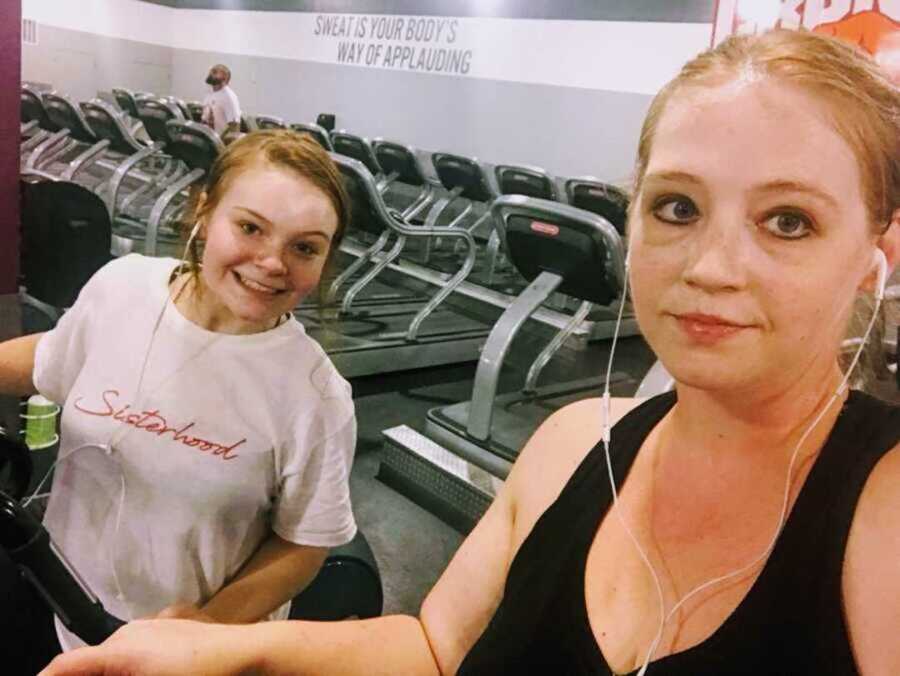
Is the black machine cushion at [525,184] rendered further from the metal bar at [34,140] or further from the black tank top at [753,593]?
the black tank top at [753,593]

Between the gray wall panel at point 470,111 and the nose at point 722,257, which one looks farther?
the gray wall panel at point 470,111

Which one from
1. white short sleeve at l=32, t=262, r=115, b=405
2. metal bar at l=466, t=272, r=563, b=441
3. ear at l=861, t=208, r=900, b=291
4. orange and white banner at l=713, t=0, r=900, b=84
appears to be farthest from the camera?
metal bar at l=466, t=272, r=563, b=441

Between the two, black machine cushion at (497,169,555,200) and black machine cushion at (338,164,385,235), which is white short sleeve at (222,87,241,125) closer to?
black machine cushion at (497,169,555,200)

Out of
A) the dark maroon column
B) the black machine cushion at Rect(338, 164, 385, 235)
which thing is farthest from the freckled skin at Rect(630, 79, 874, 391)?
the black machine cushion at Rect(338, 164, 385, 235)

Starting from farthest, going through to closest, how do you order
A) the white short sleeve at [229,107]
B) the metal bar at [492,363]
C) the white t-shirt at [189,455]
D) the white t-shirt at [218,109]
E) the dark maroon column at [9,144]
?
the white short sleeve at [229,107]
the white t-shirt at [218,109]
the dark maroon column at [9,144]
the metal bar at [492,363]
the white t-shirt at [189,455]

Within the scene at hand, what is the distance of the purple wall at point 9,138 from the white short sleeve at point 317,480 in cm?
349

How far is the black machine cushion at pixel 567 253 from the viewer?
3.61m

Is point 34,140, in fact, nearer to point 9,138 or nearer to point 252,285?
point 9,138

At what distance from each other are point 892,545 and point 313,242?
101cm

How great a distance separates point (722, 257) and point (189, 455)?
0.96m

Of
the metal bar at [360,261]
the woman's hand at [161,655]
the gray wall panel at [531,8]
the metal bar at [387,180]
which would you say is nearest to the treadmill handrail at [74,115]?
the metal bar at [387,180]

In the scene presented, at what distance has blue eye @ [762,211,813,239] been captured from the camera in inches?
27.9

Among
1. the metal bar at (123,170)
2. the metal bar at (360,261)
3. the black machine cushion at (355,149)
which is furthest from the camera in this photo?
the black machine cushion at (355,149)

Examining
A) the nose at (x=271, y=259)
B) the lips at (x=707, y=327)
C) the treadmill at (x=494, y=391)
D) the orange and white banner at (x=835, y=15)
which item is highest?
the orange and white banner at (x=835, y=15)
